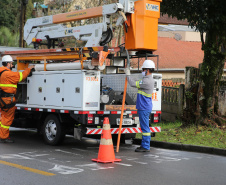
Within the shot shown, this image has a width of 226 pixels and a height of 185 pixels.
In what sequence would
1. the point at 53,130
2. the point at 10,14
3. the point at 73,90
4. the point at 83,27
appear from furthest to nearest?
the point at 10,14 < the point at 83,27 < the point at 53,130 < the point at 73,90

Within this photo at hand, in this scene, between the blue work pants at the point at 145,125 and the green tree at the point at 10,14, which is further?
the green tree at the point at 10,14

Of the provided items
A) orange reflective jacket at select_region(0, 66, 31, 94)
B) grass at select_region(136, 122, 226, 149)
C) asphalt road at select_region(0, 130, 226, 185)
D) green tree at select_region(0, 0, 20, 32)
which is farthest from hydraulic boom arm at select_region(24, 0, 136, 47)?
green tree at select_region(0, 0, 20, 32)

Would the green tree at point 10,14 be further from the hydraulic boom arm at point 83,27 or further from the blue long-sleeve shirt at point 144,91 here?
the blue long-sleeve shirt at point 144,91

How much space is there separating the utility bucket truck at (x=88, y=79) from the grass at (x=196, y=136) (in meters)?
0.85

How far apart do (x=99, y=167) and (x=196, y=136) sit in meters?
4.35

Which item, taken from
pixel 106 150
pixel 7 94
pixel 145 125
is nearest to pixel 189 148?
pixel 145 125

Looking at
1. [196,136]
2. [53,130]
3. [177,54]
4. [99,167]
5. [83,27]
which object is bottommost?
[99,167]

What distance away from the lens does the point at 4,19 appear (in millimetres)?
47062

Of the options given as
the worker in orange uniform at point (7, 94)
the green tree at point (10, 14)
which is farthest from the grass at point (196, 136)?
the green tree at point (10, 14)

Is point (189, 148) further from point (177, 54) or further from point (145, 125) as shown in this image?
point (177, 54)

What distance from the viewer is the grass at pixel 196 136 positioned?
1112 centimetres

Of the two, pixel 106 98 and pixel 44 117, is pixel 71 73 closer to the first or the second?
pixel 106 98

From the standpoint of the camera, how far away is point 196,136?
11.9 m

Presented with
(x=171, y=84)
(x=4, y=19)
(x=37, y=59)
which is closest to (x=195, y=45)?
(x=4, y=19)
